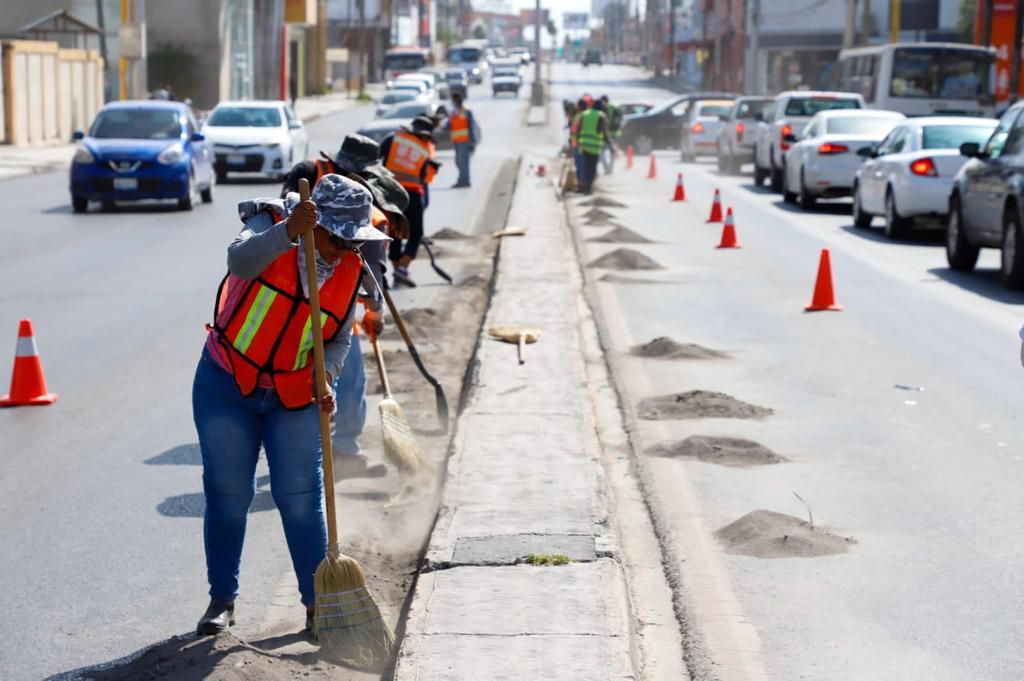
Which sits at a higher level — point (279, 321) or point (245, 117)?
point (279, 321)

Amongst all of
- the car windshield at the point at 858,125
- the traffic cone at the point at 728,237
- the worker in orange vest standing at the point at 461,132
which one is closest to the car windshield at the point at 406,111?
the worker in orange vest standing at the point at 461,132

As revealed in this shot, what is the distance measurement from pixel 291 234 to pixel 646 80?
→ 122707 millimetres

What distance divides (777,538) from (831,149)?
1927 centimetres

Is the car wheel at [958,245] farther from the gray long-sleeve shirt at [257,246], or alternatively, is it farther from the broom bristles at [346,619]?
A: the gray long-sleeve shirt at [257,246]

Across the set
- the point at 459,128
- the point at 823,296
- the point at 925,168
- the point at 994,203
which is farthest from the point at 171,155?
the point at 994,203

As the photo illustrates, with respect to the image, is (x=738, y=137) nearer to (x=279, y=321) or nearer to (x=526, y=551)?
(x=526, y=551)

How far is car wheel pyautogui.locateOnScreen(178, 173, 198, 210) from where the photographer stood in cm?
2512

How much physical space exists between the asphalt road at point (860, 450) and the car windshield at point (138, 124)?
10.1 meters

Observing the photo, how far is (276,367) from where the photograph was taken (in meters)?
5.29

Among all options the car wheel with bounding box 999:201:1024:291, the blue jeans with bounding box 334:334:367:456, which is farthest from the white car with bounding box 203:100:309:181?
the blue jeans with bounding box 334:334:367:456

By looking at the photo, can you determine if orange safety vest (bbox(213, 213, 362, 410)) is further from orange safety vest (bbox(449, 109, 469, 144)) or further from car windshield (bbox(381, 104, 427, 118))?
car windshield (bbox(381, 104, 427, 118))

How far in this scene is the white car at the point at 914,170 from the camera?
2034cm

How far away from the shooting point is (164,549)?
6.95 meters

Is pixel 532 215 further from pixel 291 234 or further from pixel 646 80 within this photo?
pixel 646 80
